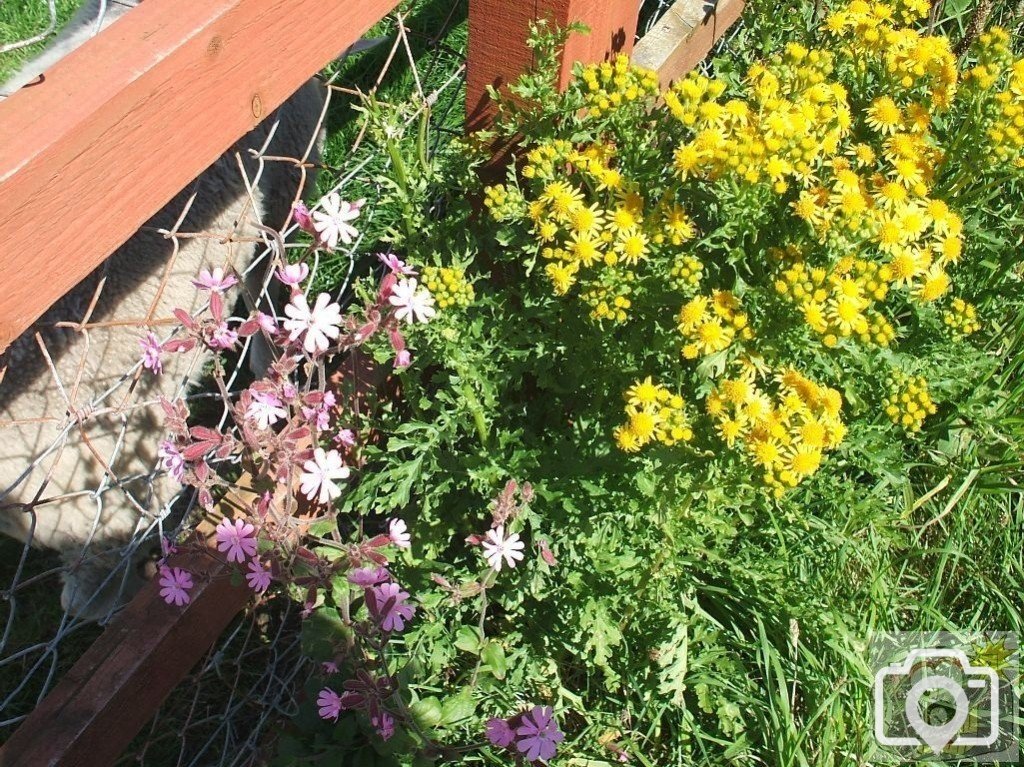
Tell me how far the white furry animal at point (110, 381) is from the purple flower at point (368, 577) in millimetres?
687

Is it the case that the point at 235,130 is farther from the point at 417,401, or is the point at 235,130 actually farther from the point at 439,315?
the point at 417,401

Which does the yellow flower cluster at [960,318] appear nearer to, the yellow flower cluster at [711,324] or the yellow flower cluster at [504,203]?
the yellow flower cluster at [711,324]

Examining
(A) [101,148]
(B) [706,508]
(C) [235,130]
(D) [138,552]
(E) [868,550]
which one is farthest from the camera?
(D) [138,552]

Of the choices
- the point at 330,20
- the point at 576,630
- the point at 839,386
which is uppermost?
the point at 330,20

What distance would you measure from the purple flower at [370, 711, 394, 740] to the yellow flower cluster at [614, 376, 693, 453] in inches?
27.4

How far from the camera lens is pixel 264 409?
163 centimetres

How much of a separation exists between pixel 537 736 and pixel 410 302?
87cm

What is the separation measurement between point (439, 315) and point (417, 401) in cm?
34

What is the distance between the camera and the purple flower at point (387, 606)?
1.55 m

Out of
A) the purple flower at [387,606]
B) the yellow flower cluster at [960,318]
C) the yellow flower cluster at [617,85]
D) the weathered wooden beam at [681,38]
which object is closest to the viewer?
the purple flower at [387,606]

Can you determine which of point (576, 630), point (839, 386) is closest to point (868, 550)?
point (839, 386)

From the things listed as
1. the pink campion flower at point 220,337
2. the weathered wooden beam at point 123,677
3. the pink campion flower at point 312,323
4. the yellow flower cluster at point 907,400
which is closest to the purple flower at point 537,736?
the weathered wooden beam at point 123,677

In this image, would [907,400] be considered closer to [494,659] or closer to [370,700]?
[494,659]

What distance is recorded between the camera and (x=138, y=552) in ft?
8.68
